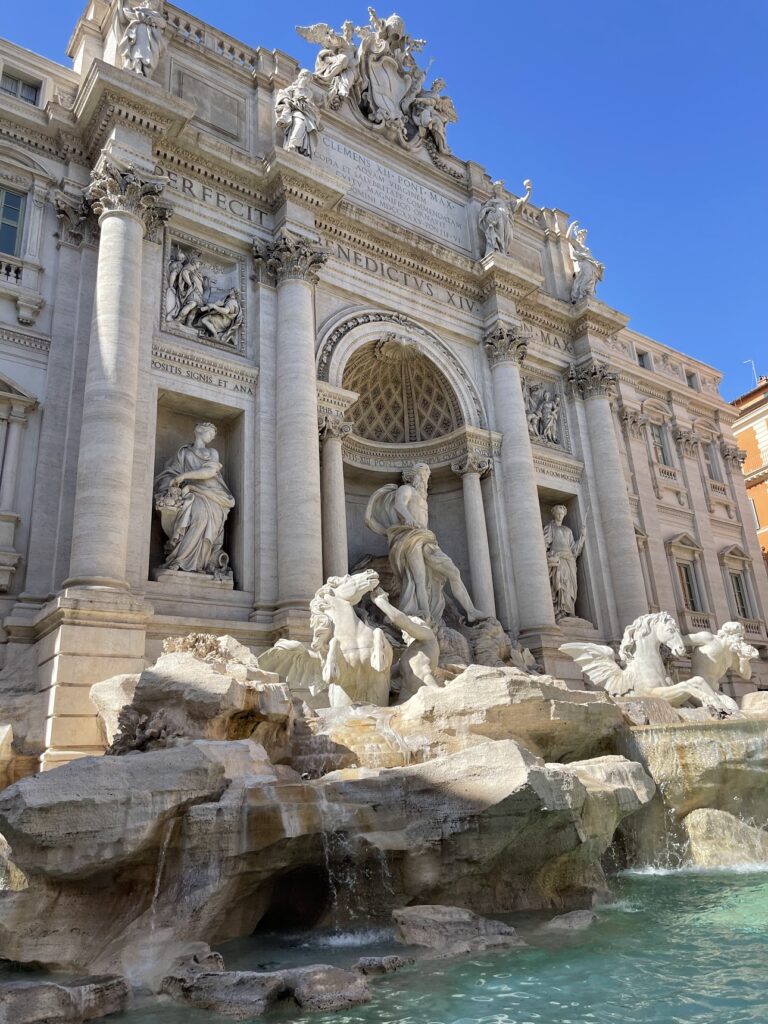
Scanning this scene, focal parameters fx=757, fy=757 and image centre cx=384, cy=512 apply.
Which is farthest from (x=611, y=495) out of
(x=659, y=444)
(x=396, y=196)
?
(x=396, y=196)

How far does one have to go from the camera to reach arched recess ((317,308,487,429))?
49.8ft

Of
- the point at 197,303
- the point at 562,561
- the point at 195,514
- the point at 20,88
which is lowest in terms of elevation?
the point at 195,514

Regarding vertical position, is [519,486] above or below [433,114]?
below

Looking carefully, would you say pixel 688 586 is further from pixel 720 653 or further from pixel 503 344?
pixel 720 653

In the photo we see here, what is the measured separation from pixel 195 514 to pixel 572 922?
8.69 m

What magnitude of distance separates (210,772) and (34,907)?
1337 mm

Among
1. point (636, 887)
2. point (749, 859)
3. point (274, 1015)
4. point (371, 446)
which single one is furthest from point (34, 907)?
point (371, 446)

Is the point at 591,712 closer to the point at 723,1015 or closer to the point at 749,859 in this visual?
the point at 749,859

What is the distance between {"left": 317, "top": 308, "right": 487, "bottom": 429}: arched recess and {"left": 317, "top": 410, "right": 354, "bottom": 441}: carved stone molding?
2.22 feet

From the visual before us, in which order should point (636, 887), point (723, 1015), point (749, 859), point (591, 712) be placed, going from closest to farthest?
point (723, 1015)
point (636, 887)
point (749, 859)
point (591, 712)

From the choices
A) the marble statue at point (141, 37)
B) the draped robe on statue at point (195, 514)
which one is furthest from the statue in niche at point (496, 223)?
the draped robe on statue at point (195, 514)

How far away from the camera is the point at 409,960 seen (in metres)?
4.73

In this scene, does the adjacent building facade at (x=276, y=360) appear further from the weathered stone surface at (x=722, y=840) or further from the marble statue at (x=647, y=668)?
the weathered stone surface at (x=722, y=840)

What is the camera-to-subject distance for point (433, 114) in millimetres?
19547
